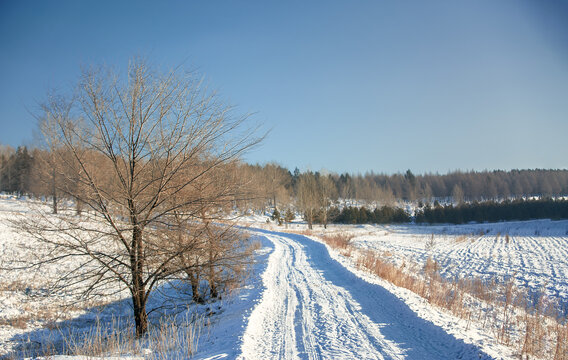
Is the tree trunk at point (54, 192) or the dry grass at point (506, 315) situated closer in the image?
the dry grass at point (506, 315)

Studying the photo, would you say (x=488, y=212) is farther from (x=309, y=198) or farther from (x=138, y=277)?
(x=138, y=277)

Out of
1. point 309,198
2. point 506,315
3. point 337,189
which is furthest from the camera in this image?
point 337,189

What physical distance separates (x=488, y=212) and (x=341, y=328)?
251 ft

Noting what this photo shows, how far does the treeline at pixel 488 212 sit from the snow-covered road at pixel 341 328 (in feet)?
214

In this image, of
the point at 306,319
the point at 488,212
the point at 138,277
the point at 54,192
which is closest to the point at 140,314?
the point at 138,277

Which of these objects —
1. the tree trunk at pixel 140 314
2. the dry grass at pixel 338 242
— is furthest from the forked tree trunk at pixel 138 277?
the dry grass at pixel 338 242

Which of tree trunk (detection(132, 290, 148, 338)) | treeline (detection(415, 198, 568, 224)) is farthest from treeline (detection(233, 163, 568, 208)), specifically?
tree trunk (detection(132, 290, 148, 338))

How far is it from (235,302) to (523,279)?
1328 cm

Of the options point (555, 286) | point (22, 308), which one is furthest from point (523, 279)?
point (22, 308)

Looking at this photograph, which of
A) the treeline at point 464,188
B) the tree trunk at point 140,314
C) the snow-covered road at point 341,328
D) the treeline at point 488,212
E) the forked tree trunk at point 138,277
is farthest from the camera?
the treeline at point 464,188

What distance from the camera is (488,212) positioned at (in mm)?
66875

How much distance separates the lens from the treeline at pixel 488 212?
65.0 meters

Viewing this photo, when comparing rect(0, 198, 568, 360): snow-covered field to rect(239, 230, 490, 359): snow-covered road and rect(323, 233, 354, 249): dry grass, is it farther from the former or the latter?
rect(323, 233, 354, 249): dry grass

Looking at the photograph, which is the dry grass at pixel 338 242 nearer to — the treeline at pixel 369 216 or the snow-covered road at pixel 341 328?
the snow-covered road at pixel 341 328
